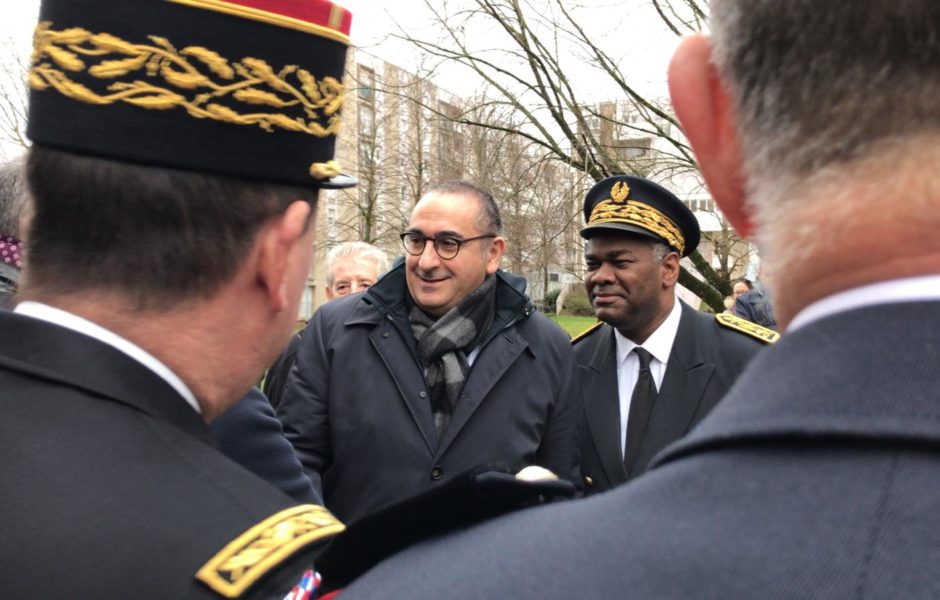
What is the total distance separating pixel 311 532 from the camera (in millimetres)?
1200

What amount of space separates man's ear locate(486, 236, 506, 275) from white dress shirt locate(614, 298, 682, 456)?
0.63 metres

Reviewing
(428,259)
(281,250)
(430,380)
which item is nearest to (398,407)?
(430,380)

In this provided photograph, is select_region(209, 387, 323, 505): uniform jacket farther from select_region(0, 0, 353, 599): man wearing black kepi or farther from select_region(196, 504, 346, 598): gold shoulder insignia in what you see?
select_region(196, 504, 346, 598): gold shoulder insignia

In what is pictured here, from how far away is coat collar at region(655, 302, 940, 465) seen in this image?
2.14ft

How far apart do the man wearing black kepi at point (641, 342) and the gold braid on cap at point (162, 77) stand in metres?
2.43

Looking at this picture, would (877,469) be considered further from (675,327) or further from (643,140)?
(643,140)

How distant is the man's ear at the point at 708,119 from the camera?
90cm

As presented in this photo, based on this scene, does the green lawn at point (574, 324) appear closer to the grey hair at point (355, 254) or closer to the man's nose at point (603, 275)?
the grey hair at point (355, 254)

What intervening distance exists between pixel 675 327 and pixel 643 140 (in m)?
6.66

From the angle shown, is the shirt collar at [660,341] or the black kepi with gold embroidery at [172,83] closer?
the black kepi with gold embroidery at [172,83]

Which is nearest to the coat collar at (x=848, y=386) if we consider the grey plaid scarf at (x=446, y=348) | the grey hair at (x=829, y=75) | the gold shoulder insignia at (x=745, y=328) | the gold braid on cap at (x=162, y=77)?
the grey hair at (x=829, y=75)

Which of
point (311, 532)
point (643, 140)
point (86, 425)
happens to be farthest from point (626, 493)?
point (643, 140)

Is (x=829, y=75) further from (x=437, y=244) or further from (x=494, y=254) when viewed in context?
(x=494, y=254)

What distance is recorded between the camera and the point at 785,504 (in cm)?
67
